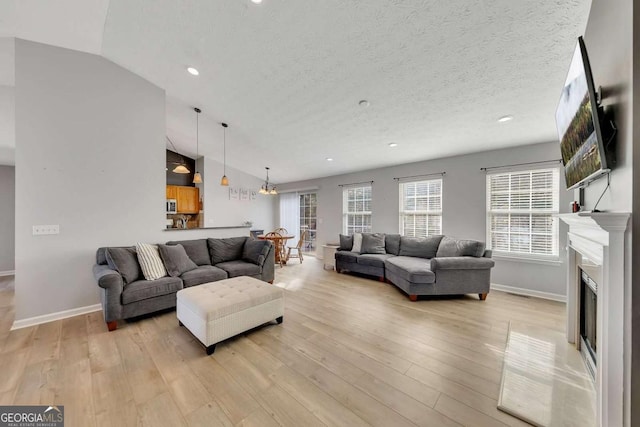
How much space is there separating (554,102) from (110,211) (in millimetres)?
5795

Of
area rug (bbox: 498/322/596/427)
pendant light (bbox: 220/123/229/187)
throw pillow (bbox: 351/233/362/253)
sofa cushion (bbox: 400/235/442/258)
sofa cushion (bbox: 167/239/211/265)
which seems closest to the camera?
area rug (bbox: 498/322/596/427)

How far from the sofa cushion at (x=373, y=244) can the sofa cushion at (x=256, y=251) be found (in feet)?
6.92

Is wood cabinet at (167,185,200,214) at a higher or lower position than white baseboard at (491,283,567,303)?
higher

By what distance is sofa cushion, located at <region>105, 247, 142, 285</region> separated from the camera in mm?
Result: 2727

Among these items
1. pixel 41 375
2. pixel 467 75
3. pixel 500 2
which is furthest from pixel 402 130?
pixel 41 375

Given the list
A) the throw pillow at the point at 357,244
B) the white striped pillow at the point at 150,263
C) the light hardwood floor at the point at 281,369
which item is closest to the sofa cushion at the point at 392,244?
the throw pillow at the point at 357,244

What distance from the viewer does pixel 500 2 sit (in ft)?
5.37

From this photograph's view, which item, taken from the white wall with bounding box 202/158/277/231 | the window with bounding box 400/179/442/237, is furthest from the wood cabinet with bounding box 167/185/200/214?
the window with bounding box 400/179/442/237

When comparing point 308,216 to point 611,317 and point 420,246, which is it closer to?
point 420,246

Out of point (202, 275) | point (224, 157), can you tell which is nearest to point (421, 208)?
point (202, 275)

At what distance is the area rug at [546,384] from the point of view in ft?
4.66

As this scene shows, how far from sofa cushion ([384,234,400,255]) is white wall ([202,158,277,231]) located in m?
4.57

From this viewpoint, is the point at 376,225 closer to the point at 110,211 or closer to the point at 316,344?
the point at 316,344

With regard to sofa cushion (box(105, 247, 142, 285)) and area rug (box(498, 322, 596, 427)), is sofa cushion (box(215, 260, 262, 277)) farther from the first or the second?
area rug (box(498, 322, 596, 427))
